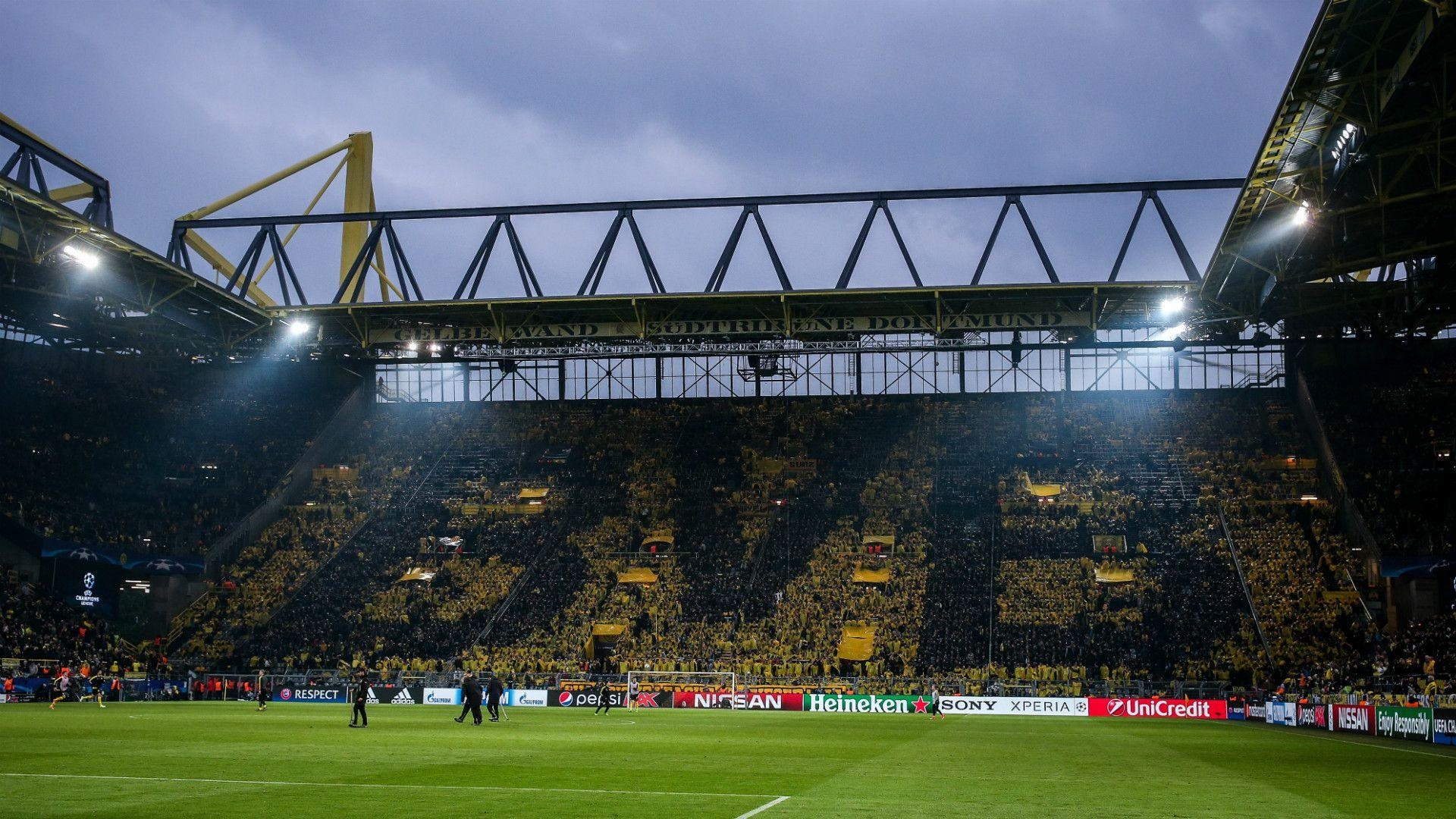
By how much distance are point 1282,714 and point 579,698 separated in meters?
26.3

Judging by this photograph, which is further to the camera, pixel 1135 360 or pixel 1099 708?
pixel 1135 360

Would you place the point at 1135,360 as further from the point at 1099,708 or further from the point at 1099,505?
the point at 1099,708

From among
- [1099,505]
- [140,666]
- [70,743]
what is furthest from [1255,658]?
[140,666]

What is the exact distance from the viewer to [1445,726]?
29.8m

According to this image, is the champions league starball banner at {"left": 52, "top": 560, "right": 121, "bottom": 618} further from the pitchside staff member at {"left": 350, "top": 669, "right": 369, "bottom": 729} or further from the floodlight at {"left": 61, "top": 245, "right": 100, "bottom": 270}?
the pitchside staff member at {"left": 350, "top": 669, "right": 369, "bottom": 729}

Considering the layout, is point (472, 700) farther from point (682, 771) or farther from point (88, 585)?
point (88, 585)

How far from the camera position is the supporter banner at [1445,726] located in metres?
29.4

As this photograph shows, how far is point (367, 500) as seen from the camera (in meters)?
68.7

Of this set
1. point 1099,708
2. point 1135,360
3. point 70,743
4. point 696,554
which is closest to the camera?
point 70,743

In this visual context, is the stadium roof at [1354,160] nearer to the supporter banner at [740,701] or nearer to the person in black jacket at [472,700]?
the supporter banner at [740,701]

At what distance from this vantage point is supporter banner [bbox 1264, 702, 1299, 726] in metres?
40.9

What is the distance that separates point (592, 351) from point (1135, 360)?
33.7 metres

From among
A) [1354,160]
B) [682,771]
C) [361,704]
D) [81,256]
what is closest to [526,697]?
[361,704]

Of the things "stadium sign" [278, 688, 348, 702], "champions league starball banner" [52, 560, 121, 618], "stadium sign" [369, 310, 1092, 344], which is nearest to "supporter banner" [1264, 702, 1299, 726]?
"stadium sign" [369, 310, 1092, 344]
